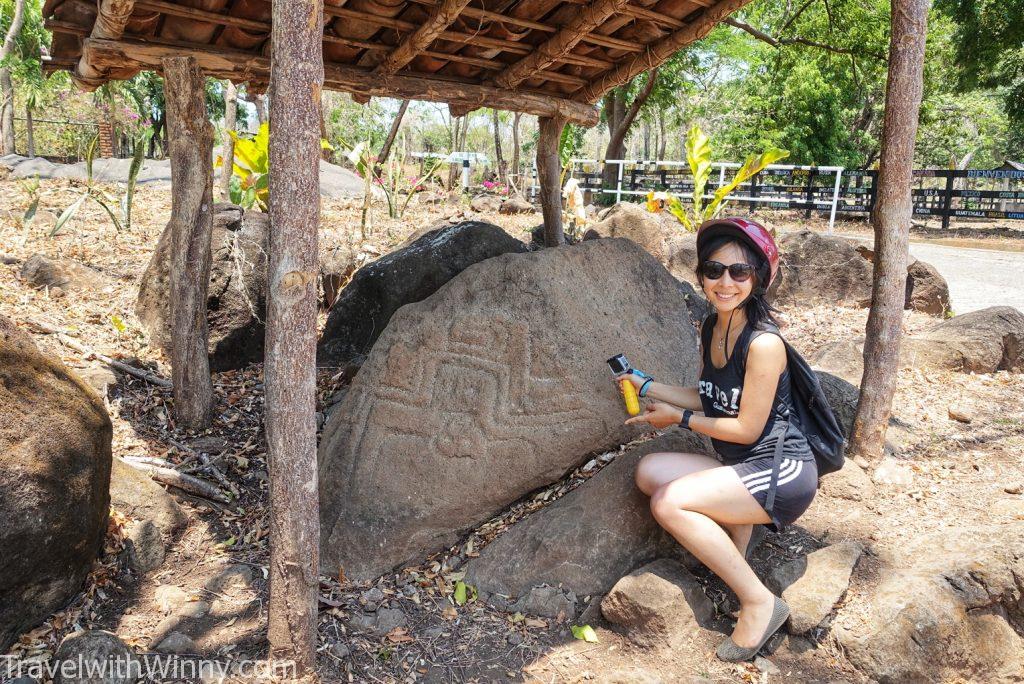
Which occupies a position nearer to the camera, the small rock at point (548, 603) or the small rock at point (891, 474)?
the small rock at point (548, 603)

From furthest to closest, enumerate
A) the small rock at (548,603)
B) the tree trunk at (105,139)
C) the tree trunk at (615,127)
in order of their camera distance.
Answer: the tree trunk at (105,139) → the tree trunk at (615,127) → the small rock at (548,603)

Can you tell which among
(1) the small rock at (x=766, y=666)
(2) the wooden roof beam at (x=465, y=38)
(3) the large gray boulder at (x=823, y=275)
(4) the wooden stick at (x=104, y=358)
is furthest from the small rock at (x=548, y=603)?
(3) the large gray boulder at (x=823, y=275)

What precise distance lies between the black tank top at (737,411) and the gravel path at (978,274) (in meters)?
5.46

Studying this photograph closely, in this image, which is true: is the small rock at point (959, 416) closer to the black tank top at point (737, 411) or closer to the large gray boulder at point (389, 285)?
the black tank top at point (737, 411)

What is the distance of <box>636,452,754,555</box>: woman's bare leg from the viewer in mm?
2848

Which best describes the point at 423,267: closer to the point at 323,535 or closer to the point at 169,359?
the point at 169,359

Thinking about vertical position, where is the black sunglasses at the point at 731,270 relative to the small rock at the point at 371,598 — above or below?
above

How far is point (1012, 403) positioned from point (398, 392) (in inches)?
143

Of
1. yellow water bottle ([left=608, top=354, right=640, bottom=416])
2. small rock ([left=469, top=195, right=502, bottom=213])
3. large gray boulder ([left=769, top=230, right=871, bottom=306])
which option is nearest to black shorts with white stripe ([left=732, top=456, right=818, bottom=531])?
yellow water bottle ([left=608, top=354, right=640, bottom=416])

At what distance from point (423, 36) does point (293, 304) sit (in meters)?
2.32

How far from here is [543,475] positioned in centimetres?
337

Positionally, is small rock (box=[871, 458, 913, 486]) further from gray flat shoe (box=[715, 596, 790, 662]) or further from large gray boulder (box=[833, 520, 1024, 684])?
gray flat shoe (box=[715, 596, 790, 662])

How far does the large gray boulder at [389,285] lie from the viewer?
5062 mm

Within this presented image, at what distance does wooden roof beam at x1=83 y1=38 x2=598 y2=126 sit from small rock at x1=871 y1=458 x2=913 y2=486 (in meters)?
3.26
